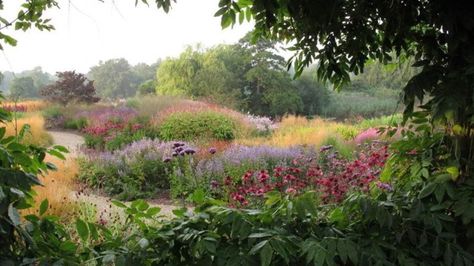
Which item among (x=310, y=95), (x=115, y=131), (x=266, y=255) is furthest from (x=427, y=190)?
(x=310, y=95)

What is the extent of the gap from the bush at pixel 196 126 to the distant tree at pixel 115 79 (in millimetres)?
58826

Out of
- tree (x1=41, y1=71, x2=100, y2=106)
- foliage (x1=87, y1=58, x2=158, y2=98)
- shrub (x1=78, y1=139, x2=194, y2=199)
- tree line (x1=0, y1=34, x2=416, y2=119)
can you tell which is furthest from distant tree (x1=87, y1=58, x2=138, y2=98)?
shrub (x1=78, y1=139, x2=194, y2=199)

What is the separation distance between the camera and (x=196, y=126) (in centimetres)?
1252

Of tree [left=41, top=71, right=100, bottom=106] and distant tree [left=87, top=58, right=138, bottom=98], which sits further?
distant tree [left=87, top=58, right=138, bottom=98]

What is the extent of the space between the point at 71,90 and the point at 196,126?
48.3 feet

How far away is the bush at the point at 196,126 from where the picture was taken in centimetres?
1221

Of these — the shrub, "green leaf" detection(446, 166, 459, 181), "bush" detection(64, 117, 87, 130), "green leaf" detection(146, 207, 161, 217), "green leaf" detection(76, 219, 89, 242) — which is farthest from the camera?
"bush" detection(64, 117, 87, 130)

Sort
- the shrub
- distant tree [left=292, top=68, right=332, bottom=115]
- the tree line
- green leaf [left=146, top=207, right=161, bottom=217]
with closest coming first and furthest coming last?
1. green leaf [left=146, top=207, right=161, bottom=217]
2. the shrub
3. the tree line
4. distant tree [left=292, top=68, right=332, bottom=115]

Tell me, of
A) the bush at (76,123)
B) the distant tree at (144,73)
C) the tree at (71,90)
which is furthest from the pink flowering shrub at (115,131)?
the distant tree at (144,73)

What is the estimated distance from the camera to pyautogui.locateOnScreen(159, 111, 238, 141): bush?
12211mm

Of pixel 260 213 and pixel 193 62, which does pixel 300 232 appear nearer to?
pixel 260 213

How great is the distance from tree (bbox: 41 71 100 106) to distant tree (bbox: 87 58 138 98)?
44.7 meters

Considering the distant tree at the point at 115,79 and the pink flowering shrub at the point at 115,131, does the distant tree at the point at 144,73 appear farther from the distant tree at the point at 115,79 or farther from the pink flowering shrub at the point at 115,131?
the pink flowering shrub at the point at 115,131

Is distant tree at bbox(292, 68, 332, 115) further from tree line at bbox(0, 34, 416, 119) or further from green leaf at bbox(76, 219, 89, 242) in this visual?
green leaf at bbox(76, 219, 89, 242)
